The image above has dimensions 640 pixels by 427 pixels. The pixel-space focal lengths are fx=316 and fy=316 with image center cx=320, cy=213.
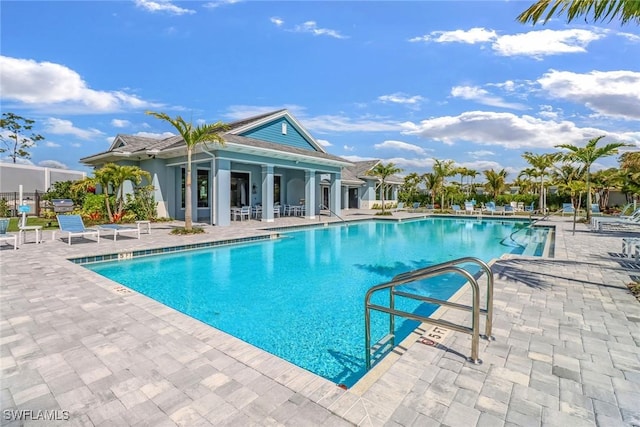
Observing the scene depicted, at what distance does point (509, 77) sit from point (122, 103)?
2899cm

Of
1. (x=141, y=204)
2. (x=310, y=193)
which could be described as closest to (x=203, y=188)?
(x=141, y=204)

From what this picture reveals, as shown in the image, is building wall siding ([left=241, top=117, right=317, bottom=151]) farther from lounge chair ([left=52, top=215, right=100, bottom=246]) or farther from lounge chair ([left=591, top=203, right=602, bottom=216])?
lounge chair ([left=591, top=203, right=602, bottom=216])

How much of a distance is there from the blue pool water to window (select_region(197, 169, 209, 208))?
26.6 ft

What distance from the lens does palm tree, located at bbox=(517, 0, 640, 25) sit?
5206 millimetres

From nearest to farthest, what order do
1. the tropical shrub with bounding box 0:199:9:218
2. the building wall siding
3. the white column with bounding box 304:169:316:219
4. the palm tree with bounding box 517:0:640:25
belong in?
the palm tree with bounding box 517:0:640:25 < the tropical shrub with bounding box 0:199:9:218 < the building wall siding < the white column with bounding box 304:169:316:219

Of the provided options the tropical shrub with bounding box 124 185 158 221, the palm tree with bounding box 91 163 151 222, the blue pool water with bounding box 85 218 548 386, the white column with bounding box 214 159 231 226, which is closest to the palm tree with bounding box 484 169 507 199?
the blue pool water with bounding box 85 218 548 386

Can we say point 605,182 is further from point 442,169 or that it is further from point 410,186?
point 410,186

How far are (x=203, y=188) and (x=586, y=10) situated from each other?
18.6 metres

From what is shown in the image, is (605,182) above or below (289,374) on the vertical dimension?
above

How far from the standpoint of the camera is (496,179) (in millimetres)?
33062

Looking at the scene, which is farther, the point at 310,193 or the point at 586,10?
the point at 310,193

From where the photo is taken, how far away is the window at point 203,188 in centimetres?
1944

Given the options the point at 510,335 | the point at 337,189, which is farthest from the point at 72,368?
the point at 337,189

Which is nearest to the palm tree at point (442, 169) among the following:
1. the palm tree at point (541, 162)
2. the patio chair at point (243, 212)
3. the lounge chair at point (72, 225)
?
the palm tree at point (541, 162)
